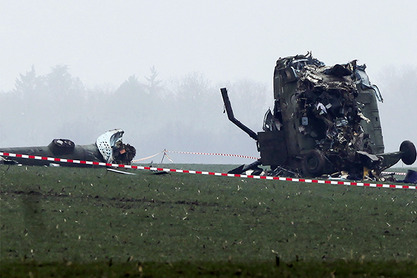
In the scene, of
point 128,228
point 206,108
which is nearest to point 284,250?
point 128,228

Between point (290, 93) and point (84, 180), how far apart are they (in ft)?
33.0

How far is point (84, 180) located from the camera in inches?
789

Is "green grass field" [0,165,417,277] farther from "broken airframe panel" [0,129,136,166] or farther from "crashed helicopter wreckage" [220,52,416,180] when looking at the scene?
"crashed helicopter wreckage" [220,52,416,180]

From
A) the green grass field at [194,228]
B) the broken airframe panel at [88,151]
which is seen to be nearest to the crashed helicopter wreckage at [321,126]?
the broken airframe panel at [88,151]

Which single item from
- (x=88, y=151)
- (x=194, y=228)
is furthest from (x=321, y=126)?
(x=194, y=228)

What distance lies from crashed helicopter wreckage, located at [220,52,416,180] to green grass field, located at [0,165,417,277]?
4.82 meters

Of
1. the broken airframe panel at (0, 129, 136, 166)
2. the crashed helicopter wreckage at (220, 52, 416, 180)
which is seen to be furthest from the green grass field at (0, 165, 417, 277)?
the crashed helicopter wreckage at (220, 52, 416, 180)

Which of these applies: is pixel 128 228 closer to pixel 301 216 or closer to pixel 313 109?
pixel 301 216

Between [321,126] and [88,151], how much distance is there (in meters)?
8.33

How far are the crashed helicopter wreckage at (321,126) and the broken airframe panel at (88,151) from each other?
440cm

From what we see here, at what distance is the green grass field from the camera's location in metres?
9.58

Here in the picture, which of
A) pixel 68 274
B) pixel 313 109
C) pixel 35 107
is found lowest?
A: pixel 68 274

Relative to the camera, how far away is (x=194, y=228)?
561 inches

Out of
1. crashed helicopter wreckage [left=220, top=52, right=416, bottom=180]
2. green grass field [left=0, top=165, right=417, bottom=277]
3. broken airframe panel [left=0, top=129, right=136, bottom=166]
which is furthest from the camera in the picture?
crashed helicopter wreckage [left=220, top=52, right=416, bottom=180]
